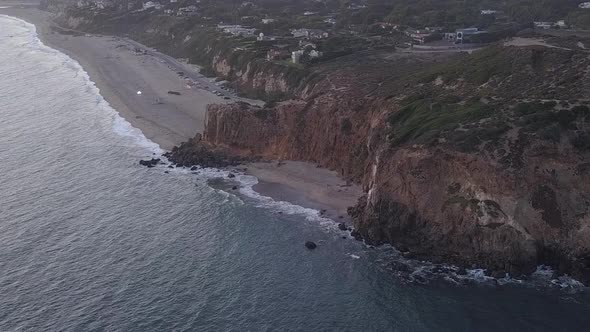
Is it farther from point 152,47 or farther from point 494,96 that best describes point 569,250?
point 152,47

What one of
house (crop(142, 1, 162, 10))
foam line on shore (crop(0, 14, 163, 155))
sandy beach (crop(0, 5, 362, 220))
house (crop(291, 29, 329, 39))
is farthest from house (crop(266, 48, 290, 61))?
house (crop(142, 1, 162, 10))

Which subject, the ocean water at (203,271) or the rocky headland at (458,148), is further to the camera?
the rocky headland at (458,148)

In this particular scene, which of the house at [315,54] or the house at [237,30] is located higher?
the house at [315,54]

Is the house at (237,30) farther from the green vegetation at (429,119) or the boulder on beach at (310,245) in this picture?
the boulder on beach at (310,245)

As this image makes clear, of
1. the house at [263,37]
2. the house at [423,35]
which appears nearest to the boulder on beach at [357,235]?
the house at [423,35]

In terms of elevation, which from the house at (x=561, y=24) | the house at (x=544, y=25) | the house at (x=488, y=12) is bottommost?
the house at (x=488, y=12)

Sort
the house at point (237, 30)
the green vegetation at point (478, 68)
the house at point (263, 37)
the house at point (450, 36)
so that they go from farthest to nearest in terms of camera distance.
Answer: the house at point (237, 30) < the house at point (263, 37) < the house at point (450, 36) < the green vegetation at point (478, 68)

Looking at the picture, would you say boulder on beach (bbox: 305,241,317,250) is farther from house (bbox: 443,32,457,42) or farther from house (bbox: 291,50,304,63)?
house (bbox: 443,32,457,42)
